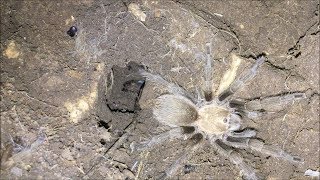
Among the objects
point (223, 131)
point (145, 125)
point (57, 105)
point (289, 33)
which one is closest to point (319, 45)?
point (289, 33)

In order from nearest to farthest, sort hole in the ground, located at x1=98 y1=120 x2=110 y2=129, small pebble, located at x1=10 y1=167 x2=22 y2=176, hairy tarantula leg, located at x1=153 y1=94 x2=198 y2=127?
small pebble, located at x1=10 y1=167 x2=22 y2=176
hole in the ground, located at x1=98 y1=120 x2=110 y2=129
hairy tarantula leg, located at x1=153 y1=94 x2=198 y2=127

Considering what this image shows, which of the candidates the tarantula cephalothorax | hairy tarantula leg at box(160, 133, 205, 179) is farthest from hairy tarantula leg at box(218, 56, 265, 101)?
hairy tarantula leg at box(160, 133, 205, 179)

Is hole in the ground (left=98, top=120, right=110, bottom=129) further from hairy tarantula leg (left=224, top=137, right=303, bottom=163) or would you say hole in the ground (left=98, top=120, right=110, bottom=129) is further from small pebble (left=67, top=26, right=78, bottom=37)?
hairy tarantula leg (left=224, top=137, right=303, bottom=163)

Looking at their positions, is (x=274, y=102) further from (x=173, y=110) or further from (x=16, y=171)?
(x=16, y=171)

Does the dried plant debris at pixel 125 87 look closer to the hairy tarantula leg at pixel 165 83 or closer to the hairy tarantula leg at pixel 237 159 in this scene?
the hairy tarantula leg at pixel 165 83

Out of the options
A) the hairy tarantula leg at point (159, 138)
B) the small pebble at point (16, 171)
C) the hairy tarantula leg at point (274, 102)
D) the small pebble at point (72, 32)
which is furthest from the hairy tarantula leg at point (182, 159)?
the small pebble at point (72, 32)
